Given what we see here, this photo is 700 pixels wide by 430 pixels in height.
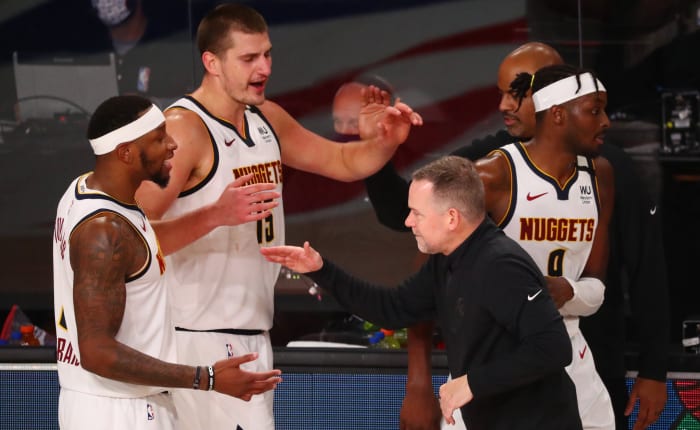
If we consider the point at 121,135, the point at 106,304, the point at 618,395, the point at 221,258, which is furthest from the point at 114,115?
the point at 618,395

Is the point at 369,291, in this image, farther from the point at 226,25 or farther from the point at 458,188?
the point at 226,25

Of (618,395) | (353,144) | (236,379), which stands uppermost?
(353,144)

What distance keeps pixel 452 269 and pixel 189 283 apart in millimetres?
967

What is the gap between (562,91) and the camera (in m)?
3.84

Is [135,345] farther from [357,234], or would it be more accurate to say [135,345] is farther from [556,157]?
[357,234]

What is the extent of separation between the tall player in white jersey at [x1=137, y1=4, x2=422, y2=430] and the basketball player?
14.0 inches

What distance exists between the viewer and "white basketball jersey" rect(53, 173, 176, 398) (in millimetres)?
3086

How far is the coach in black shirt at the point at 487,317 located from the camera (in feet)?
9.85

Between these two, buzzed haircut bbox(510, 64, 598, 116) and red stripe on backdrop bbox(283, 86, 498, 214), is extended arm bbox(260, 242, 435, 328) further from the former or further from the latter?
red stripe on backdrop bbox(283, 86, 498, 214)

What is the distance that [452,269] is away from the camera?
324 centimetres

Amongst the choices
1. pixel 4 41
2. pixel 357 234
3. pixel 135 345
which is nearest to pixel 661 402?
pixel 135 345

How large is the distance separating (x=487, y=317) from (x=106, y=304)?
41.7 inches

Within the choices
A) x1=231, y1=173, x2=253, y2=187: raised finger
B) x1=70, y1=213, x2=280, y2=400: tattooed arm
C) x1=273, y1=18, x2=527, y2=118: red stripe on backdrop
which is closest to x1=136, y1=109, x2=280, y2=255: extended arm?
x1=231, y1=173, x2=253, y2=187: raised finger

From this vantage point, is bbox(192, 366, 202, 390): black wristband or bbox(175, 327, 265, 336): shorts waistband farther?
bbox(175, 327, 265, 336): shorts waistband
